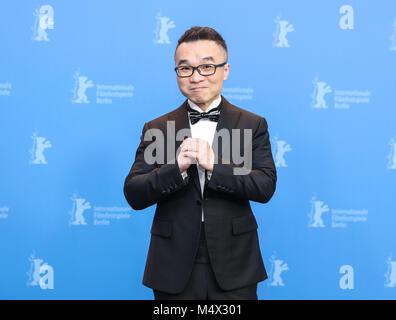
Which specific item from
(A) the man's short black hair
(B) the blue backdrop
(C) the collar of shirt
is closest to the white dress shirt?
(C) the collar of shirt

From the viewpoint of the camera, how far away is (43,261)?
3.14m

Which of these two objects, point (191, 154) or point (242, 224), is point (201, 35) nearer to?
point (191, 154)

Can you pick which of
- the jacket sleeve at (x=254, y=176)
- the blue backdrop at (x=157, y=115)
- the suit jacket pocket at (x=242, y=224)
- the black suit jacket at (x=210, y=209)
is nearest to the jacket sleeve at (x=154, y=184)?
the black suit jacket at (x=210, y=209)

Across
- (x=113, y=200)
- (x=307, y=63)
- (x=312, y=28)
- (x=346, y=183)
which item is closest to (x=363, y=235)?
(x=346, y=183)

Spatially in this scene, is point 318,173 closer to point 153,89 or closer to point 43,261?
point 153,89

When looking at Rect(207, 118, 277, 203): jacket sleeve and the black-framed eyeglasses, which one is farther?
the black-framed eyeglasses

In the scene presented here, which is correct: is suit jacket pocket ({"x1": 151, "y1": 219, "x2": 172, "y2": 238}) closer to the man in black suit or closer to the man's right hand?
the man in black suit

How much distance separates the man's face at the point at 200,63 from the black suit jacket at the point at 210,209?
0.11 meters

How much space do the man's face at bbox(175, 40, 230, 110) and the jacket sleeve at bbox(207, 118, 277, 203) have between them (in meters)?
0.25

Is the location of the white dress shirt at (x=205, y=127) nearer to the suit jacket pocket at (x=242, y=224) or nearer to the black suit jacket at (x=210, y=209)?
the black suit jacket at (x=210, y=209)

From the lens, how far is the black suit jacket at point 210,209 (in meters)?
1.70

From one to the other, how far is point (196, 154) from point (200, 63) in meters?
0.38


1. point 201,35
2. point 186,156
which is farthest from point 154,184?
point 201,35

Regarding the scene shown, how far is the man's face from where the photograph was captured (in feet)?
5.86
